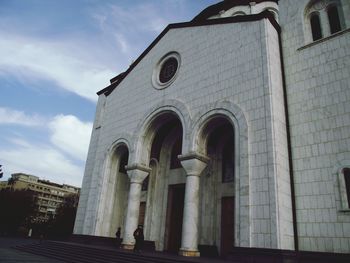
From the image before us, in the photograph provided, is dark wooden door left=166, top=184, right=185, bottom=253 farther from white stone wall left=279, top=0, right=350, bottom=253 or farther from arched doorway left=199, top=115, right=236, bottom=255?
white stone wall left=279, top=0, right=350, bottom=253

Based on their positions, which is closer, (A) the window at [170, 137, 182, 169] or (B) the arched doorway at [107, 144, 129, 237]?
(B) the arched doorway at [107, 144, 129, 237]

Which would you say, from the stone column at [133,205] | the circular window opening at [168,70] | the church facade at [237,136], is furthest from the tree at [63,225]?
the circular window opening at [168,70]

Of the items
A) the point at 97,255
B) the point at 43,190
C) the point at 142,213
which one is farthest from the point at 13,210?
the point at 43,190

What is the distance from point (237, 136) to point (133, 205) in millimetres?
5900

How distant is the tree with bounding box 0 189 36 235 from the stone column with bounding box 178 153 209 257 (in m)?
31.7

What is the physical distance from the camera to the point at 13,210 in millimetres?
35375

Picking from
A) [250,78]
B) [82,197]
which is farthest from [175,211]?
[250,78]

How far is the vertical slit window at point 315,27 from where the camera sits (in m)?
11.7

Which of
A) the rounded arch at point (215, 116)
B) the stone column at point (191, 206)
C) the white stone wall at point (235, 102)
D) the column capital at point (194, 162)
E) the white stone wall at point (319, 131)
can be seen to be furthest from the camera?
the column capital at point (194, 162)

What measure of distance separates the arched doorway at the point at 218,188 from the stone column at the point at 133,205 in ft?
9.55

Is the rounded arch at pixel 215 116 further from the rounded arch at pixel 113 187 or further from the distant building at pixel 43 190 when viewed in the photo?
the distant building at pixel 43 190

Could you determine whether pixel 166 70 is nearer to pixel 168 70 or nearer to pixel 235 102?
pixel 168 70

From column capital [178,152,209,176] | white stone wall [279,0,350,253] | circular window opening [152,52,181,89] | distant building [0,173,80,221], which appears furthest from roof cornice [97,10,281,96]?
distant building [0,173,80,221]

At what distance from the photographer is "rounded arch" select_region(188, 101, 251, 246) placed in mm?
9328
